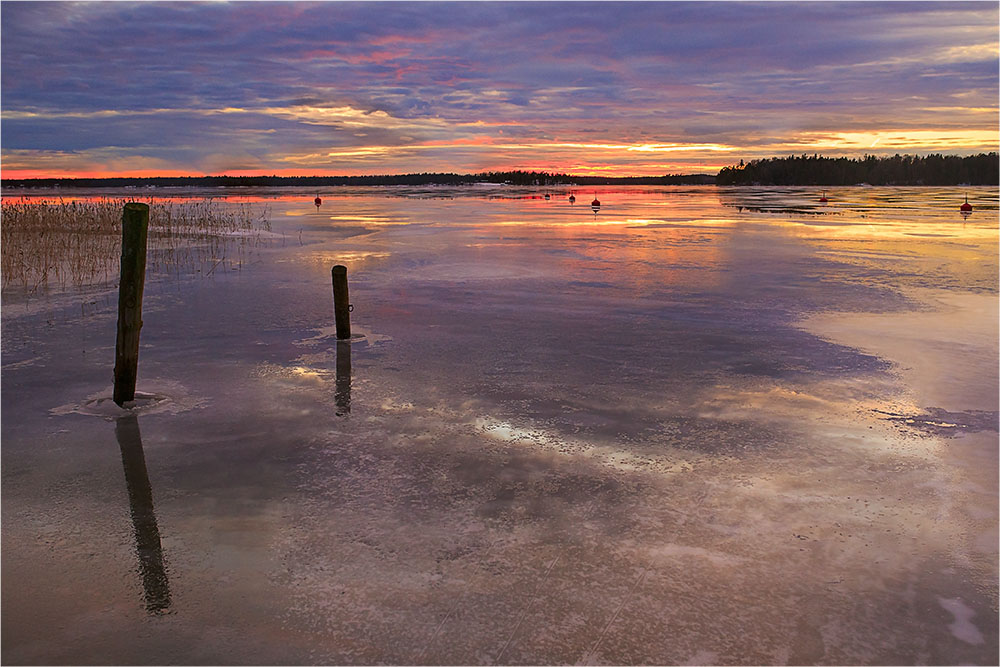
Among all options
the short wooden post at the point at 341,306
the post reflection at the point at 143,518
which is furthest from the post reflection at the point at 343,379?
the post reflection at the point at 143,518

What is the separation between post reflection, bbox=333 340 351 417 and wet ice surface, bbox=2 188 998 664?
8 cm

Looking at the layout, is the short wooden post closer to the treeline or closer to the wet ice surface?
the wet ice surface

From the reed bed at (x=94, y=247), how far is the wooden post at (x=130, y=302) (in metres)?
10.2

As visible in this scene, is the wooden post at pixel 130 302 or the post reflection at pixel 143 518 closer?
the post reflection at pixel 143 518

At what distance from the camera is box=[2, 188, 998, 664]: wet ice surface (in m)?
4.50

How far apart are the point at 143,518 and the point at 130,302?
4.00 m

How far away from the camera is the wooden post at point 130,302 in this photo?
8.88 m

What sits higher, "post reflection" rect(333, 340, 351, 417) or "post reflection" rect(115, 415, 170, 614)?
"post reflection" rect(333, 340, 351, 417)

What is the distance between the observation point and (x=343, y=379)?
33.0 feet

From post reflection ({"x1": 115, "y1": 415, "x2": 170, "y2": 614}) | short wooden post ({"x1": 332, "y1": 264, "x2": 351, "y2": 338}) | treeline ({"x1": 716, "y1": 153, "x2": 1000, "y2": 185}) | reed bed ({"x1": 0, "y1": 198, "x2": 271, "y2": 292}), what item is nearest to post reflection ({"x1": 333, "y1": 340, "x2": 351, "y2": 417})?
short wooden post ({"x1": 332, "y1": 264, "x2": 351, "y2": 338})

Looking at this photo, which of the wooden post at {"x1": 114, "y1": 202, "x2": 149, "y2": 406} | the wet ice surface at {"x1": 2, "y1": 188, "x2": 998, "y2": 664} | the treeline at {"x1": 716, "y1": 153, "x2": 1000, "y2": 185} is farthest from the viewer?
the treeline at {"x1": 716, "y1": 153, "x2": 1000, "y2": 185}

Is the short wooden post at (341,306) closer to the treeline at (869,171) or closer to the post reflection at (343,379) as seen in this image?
the post reflection at (343,379)

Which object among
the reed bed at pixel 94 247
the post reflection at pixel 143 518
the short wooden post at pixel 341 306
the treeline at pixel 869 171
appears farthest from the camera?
the treeline at pixel 869 171

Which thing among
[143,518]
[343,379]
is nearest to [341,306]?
[343,379]
